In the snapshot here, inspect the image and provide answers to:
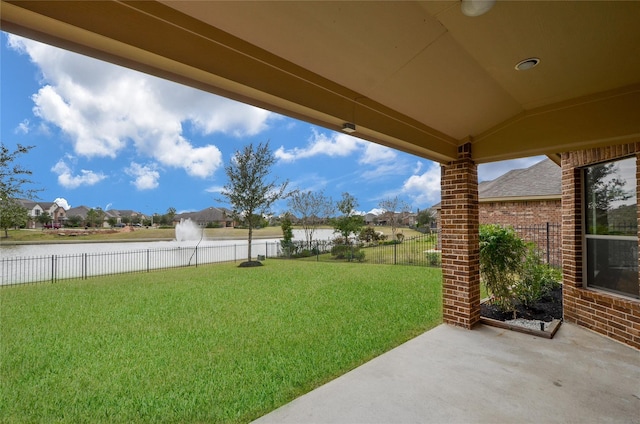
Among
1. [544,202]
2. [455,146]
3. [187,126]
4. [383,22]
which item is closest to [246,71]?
→ [383,22]

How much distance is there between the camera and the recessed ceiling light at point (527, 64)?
250 cm

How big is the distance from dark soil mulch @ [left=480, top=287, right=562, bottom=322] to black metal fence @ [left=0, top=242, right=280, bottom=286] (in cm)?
1248

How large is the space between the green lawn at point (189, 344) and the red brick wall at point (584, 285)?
2.07 meters

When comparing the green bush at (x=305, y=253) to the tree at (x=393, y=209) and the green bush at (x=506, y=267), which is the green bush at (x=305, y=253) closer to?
the tree at (x=393, y=209)

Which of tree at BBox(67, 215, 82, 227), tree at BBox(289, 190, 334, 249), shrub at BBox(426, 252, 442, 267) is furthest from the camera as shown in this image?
tree at BBox(289, 190, 334, 249)

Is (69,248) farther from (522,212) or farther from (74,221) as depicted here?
(522,212)

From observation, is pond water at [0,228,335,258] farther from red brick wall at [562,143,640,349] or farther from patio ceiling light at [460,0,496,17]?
red brick wall at [562,143,640,349]

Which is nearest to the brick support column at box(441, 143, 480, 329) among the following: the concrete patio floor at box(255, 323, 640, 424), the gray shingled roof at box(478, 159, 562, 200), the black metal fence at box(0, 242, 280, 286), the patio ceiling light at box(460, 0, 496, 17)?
the concrete patio floor at box(255, 323, 640, 424)

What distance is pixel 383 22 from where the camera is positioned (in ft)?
6.48

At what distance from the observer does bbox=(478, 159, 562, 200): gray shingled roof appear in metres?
10.7

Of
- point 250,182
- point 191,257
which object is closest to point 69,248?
point 191,257

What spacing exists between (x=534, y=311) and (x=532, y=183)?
813 centimetres

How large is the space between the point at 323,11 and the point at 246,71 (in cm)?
67

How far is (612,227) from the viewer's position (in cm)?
420
